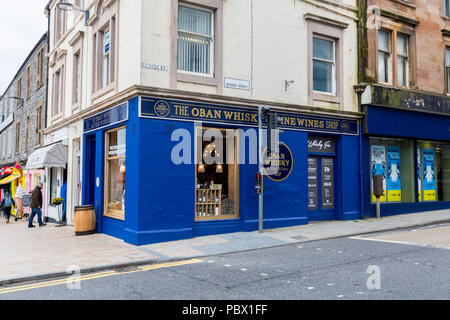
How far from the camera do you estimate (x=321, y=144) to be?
45.1 feet

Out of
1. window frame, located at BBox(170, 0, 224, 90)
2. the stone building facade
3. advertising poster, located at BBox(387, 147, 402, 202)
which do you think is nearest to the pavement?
advertising poster, located at BBox(387, 147, 402, 202)

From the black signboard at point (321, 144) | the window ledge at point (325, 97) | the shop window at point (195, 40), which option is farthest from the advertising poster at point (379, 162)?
the shop window at point (195, 40)

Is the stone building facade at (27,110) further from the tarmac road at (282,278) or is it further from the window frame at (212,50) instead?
the tarmac road at (282,278)

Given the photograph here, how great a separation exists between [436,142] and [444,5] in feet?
19.9

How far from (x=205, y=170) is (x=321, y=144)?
4.52 m

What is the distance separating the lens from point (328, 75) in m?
14.1

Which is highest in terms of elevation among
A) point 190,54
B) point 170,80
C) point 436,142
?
point 190,54

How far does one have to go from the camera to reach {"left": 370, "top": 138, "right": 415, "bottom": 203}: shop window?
49.1 ft

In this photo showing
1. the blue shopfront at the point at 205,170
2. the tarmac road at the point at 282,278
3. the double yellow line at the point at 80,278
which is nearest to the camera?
the tarmac road at the point at 282,278

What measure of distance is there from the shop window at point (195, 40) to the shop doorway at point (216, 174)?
1846 mm

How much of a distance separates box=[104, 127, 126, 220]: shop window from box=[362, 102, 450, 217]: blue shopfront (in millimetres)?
8396

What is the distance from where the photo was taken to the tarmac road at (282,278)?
559cm
